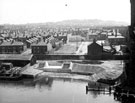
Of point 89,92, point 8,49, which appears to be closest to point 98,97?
point 89,92

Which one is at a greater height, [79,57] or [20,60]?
[20,60]

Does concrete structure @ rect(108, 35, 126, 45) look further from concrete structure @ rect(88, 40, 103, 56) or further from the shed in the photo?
the shed

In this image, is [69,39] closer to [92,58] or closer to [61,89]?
[92,58]

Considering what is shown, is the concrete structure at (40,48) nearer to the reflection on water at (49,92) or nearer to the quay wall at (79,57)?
the quay wall at (79,57)

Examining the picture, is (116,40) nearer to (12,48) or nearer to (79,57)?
(79,57)

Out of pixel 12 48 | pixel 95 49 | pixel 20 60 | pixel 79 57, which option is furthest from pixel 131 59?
pixel 12 48

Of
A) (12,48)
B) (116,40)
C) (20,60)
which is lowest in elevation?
(20,60)

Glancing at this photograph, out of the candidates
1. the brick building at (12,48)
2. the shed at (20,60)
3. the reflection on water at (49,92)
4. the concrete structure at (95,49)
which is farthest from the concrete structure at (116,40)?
the reflection on water at (49,92)

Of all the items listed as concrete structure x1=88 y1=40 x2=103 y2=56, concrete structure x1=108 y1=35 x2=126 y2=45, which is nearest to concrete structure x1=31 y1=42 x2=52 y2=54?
concrete structure x1=88 y1=40 x2=103 y2=56
